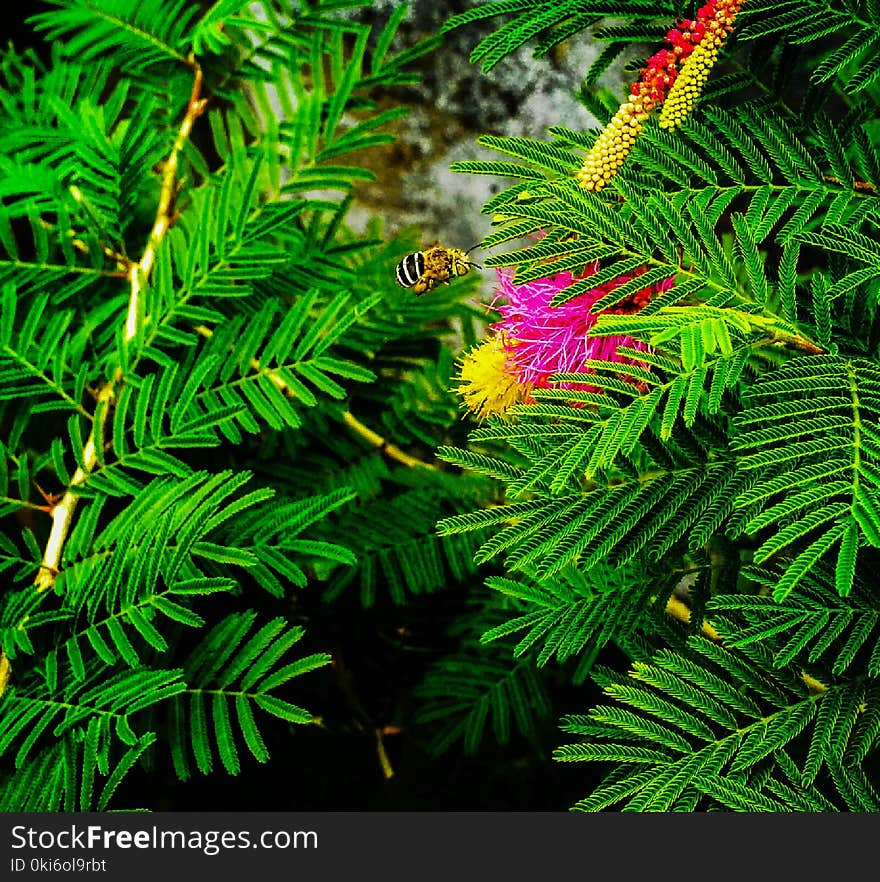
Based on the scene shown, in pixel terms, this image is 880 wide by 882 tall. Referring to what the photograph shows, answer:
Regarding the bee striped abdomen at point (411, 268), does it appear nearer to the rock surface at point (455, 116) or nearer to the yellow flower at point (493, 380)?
the yellow flower at point (493, 380)

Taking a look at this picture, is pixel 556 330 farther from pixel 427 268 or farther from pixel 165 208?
pixel 165 208

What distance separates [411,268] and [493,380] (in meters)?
0.14

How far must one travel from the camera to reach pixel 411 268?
0.56 metres

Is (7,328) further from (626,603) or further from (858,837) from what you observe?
(858,837)

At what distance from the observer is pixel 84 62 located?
0.56m

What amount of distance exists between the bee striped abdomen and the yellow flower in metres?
0.11

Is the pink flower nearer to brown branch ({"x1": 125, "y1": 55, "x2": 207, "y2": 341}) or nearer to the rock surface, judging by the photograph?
brown branch ({"x1": 125, "y1": 55, "x2": 207, "y2": 341})

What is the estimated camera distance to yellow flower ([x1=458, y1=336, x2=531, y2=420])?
45 centimetres

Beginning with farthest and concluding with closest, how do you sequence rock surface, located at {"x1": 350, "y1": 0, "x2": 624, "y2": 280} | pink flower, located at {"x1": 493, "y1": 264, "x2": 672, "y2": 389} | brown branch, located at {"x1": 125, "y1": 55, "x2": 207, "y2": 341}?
rock surface, located at {"x1": 350, "y1": 0, "x2": 624, "y2": 280}, brown branch, located at {"x1": 125, "y1": 55, "x2": 207, "y2": 341}, pink flower, located at {"x1": 493, "y1": 264, "x2": 672, "y2": 389}

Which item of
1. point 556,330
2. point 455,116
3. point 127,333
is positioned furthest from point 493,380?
point 455,116

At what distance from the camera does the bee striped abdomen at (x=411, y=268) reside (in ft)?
1.81

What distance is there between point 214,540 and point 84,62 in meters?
0.33

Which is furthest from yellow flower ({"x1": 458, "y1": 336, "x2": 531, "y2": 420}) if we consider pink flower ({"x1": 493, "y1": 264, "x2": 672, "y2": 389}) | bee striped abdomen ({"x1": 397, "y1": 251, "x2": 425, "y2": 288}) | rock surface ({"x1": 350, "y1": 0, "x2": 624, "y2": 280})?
rock surface ({"x1": 350, "y1": 0, "x2": 624, "y2": 280})

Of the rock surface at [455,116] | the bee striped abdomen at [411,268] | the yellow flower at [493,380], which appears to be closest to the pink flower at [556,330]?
the yellow flower at [493,380]
